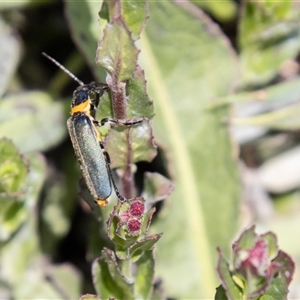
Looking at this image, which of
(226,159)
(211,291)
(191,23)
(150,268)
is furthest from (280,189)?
(150,268)

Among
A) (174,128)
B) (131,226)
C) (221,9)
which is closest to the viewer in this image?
(131,226)

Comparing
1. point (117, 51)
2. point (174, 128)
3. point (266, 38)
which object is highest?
point (117, 51)

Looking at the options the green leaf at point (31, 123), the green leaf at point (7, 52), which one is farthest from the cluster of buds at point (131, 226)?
the green leaf at point (7, 52)

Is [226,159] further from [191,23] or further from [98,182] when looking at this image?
[98,182]

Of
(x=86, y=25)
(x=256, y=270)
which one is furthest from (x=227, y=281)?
(x=86, y=25)

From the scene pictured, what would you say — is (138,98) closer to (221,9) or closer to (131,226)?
(131,226)

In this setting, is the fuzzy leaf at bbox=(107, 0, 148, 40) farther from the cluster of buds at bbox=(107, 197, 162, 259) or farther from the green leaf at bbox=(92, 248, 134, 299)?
the green leaf at bbox=(92, 248, 134, 299)

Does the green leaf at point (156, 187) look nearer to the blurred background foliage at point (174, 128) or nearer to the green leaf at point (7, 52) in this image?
the blurred background foliage at point (174, 128)

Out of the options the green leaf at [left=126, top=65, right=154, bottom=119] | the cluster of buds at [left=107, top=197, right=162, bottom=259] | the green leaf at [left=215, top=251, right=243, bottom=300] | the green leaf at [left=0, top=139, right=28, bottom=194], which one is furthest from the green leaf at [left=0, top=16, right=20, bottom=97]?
the green leaf at [left=215, top=251, right=243, bottom=300]
